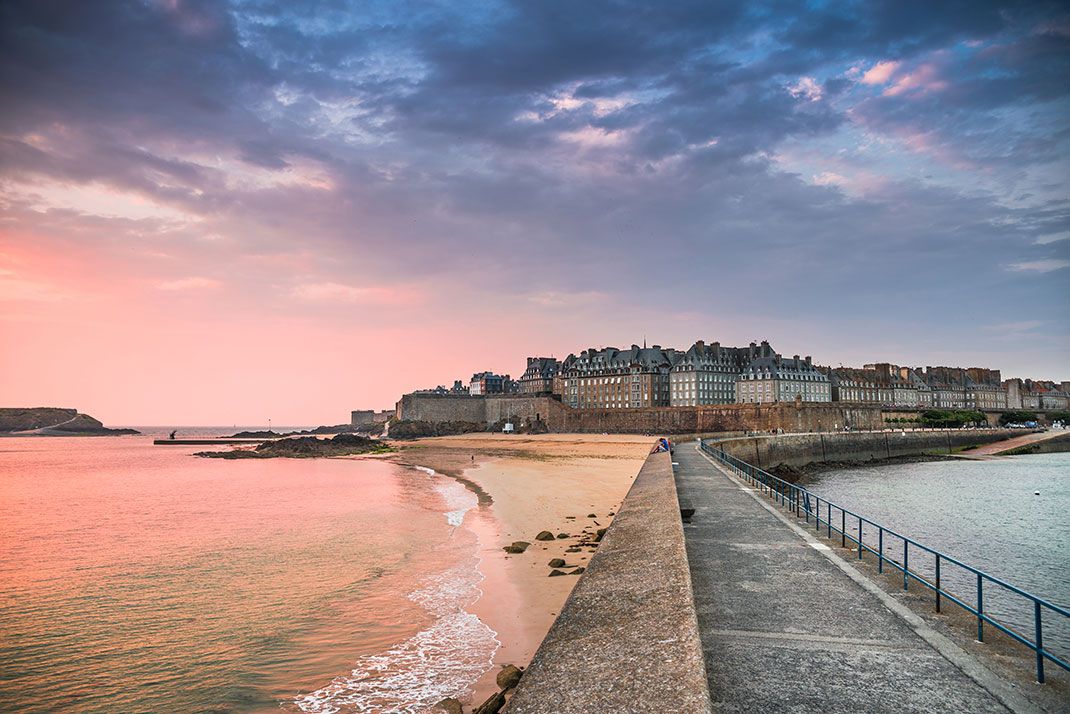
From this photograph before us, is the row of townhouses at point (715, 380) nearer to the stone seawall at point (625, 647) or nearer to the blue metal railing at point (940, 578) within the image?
the blue metal railing at point (940, 578)

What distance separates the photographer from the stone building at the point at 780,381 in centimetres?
10719

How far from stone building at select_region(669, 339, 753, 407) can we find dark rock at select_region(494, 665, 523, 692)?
102026 mm

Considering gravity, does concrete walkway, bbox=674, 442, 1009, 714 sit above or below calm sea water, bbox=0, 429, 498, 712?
above

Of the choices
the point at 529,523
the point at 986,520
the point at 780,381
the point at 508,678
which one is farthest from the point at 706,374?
the point at 508,678

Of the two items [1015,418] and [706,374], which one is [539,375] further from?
[1015,418]

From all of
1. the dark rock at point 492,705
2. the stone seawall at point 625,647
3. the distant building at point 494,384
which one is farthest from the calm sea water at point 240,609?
the distant building at point 494,384

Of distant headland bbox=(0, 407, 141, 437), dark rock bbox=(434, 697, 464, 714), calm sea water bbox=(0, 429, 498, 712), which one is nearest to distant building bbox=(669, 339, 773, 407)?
calm sea water bbox=(0, 429, 498, 712)

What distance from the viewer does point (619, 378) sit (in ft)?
385

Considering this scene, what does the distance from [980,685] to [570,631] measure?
13.3ft

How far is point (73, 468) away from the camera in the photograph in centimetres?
5253

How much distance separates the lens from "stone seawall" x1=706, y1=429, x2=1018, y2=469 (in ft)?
172

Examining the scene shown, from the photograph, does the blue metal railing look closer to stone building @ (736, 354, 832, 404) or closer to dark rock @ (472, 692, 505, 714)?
dark rock @ (472, 692, 505, 714)

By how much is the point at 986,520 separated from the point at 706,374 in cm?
8369

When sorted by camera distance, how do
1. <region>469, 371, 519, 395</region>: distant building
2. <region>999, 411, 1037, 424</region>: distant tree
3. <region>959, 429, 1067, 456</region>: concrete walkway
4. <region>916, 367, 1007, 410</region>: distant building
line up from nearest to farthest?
<region>959, 429, 1067, 456</region>: concrete walkway
<region>999, 411, 1037, 424</region>: distant tree
<region>916, 367, 1007, 410</region>: distant building
<region>469, 371, 519, 395</region>: distant building
